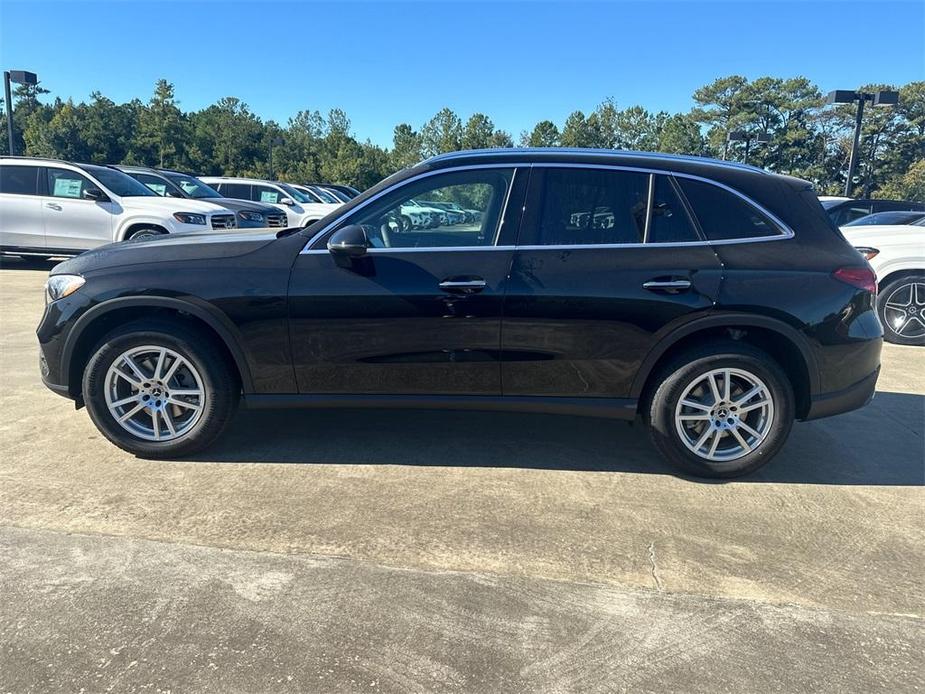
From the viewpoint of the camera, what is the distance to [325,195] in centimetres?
2023

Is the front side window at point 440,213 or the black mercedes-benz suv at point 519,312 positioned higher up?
the front side window at point 440,213

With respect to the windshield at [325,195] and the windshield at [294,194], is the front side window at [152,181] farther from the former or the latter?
the windshield at [325,195]

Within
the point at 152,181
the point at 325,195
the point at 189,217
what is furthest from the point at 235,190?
the point at 189,217

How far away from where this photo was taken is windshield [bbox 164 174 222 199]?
1345 centimetres

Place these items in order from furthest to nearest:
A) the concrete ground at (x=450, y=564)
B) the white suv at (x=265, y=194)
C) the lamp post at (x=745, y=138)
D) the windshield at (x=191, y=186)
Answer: the lamp post at (x=745, y=138), the white suv at (x=265, y=194), the windshield at (x=191, y=186), the concrete ground at (x=450, y=564)

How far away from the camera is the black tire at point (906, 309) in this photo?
7.20m

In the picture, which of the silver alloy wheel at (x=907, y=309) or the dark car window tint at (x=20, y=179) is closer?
the silver alloy wheel at (x=907, y=309)

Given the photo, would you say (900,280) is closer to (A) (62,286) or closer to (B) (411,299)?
(B) (411,299)

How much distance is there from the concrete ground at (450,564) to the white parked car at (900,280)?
355 cm

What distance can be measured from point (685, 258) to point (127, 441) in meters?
3.31

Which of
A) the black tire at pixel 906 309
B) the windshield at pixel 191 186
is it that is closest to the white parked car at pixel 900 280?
the black tire at pixel 906 309

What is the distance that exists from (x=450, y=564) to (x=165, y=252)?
2366 mm

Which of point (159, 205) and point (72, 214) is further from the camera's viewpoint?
point (72, 214)

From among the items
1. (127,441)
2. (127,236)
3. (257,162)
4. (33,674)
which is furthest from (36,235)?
(257,162)
